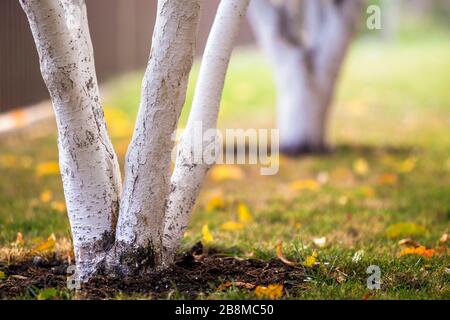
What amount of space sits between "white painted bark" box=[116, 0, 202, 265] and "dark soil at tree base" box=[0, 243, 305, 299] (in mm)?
106

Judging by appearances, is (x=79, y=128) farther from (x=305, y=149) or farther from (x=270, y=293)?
(x=305, y=149)

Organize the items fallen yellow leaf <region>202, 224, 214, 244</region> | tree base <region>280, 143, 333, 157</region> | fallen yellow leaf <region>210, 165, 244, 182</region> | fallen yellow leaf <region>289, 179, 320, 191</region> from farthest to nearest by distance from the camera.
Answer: tree base <region>280, 143, 333, 157</region>
fallen yellow leaf <region>210, 165, 244, 182</region>
fallen yellow leaf <region>289, 179, 320, 191</region>
fallen yellow leaf <region>202, 224, 214, 244</region>

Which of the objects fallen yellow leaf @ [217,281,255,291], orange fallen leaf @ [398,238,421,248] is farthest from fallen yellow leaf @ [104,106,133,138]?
fallen yellow leaf @ [217,281,255,291]

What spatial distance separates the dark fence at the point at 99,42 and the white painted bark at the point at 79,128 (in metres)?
4.59

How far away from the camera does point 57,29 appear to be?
2.40m

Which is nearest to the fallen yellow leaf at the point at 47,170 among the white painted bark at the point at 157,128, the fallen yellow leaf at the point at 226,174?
the fallen yellow leaf at the point at 226,174

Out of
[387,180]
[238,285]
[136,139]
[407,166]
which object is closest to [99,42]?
[407,166]

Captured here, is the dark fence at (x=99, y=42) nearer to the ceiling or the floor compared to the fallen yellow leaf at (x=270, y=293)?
nearer to the ceiling

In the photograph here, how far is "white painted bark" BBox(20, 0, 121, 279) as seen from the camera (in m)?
2.42

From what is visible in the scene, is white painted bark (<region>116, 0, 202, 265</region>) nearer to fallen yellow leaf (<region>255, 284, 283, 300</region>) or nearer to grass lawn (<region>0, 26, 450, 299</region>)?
grass lawn (<region>0, 26, 450, 299</region>)

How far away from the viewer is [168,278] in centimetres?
267

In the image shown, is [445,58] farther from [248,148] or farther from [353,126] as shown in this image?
[248,148]

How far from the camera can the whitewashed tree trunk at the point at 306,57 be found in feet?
19.4

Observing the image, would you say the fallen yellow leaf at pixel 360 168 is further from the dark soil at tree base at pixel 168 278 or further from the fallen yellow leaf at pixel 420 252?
the dark soil at tree base at pixel 168 278
